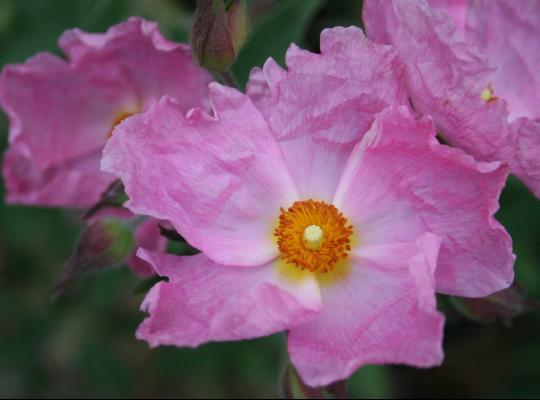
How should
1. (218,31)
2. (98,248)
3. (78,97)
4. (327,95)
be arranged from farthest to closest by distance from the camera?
(78,97), (98,248), (218,31), (327,95)

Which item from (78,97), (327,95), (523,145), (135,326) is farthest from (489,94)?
(135,326)

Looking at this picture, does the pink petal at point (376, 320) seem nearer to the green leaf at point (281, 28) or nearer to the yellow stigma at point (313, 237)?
the yellow stigma at point (313, 237)

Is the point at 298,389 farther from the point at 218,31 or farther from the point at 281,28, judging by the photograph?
the point at 281,28

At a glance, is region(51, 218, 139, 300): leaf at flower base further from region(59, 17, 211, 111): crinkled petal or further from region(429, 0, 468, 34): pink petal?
region(429, 0, 468, 34): pink petal

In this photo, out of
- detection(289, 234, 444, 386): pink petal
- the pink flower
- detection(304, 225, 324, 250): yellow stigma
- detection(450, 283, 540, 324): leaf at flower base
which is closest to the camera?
detection(289, 234, 444, 386): pink petal

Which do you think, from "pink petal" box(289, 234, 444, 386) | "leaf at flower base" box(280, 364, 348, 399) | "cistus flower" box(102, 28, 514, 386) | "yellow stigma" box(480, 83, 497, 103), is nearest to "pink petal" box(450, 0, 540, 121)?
"yellow stigma" box(480, 83, 497, 103)
